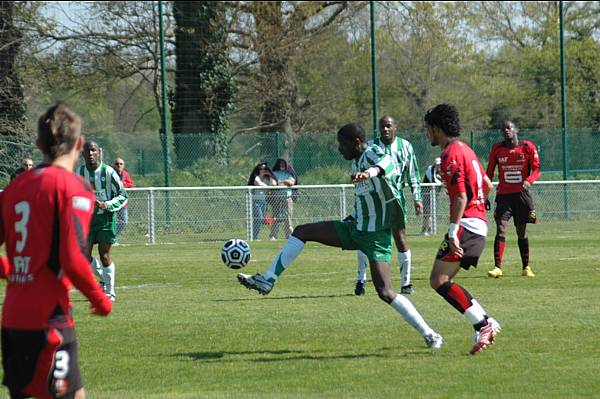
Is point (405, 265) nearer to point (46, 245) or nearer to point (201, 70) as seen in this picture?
point (46, 245)

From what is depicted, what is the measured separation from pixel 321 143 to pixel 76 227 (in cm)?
2378

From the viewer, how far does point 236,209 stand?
981 inches

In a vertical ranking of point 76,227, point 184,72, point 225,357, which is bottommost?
point 225,357

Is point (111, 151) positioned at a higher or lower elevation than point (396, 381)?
higher

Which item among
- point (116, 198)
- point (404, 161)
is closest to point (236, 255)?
point (116, 198)

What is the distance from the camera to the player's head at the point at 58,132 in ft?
16.1

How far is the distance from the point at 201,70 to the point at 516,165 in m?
17.4

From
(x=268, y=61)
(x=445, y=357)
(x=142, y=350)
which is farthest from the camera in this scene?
(x=268, y=61)

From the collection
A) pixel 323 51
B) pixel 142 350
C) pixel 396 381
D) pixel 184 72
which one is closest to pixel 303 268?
pixel 142 350

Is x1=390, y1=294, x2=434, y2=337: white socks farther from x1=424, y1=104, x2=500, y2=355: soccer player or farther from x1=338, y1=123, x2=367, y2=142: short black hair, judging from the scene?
x1=338, y1=123, x2=367, y2=142: short black hair

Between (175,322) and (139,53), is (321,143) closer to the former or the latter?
(139,53)

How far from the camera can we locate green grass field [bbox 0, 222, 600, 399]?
25.0 ft

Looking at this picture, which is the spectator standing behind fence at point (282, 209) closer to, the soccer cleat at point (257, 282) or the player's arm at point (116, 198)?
the player's arm at point (116, 198)

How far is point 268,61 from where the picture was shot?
111ft
